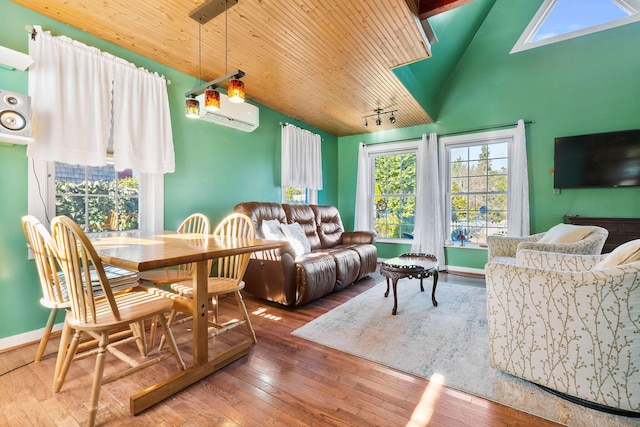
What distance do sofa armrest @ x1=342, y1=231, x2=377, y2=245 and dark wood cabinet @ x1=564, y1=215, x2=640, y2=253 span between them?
2.69 m

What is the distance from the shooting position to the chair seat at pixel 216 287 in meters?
1.92

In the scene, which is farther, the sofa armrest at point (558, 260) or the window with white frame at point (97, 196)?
the window with white frame at point (97, 196)

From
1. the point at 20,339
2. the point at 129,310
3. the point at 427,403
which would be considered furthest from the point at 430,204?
the point at 20,339

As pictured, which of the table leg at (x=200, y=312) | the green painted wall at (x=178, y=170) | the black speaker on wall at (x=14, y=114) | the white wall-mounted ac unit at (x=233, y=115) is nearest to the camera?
the table leg at (x=200, y=312)

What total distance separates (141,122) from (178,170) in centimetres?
56

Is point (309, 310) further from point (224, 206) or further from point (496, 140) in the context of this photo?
point (496, 140)

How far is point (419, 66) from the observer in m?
3.69

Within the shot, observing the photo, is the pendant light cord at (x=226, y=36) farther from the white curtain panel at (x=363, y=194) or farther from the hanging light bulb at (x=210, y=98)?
the white curtain panel at (x=363, y=194)

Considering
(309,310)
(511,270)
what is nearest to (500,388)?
(511,270)

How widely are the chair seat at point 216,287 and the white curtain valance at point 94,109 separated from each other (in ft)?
4.36

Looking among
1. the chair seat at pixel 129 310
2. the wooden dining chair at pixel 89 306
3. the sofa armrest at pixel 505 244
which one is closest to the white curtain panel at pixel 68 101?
the wooden dining chair at pixel 89 306

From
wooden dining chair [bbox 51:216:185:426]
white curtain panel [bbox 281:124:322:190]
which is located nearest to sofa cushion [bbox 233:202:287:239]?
white curtain panel [bbox 281:124:322:190]

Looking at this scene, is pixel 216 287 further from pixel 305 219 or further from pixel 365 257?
pixel 365 257

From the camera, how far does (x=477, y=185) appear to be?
455cm
